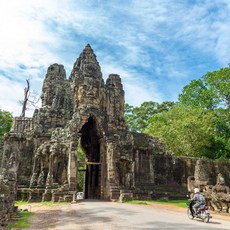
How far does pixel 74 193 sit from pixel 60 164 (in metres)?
2.79

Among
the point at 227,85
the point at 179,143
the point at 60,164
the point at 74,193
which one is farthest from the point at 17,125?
the point at 227,85

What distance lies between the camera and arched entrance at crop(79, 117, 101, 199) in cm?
2281

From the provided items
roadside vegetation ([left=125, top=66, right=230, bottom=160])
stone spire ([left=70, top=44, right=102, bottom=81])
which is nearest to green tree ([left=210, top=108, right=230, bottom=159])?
roadside vegetation ([left=125, top=66, right=230, bottom=160])

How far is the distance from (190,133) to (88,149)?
36.6 feet

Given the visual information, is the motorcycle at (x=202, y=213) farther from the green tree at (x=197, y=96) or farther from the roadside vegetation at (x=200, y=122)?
the green tree at (x=197, y=96)

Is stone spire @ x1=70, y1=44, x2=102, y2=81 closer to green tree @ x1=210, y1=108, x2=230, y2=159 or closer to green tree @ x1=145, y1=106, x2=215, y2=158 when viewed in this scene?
green tree @ x1=145, y1=106, x2=215, y2=158

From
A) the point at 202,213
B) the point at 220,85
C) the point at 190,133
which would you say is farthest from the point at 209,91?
the point at 202,213

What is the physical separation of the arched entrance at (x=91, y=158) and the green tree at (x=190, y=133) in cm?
948

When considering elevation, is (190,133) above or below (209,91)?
below

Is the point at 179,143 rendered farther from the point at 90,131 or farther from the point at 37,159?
the point at 37,159

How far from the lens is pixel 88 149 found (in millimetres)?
25312

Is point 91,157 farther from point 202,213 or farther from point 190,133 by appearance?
point 202,213

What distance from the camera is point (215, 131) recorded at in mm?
32406

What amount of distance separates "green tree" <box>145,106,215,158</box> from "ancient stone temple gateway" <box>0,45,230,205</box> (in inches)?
143
